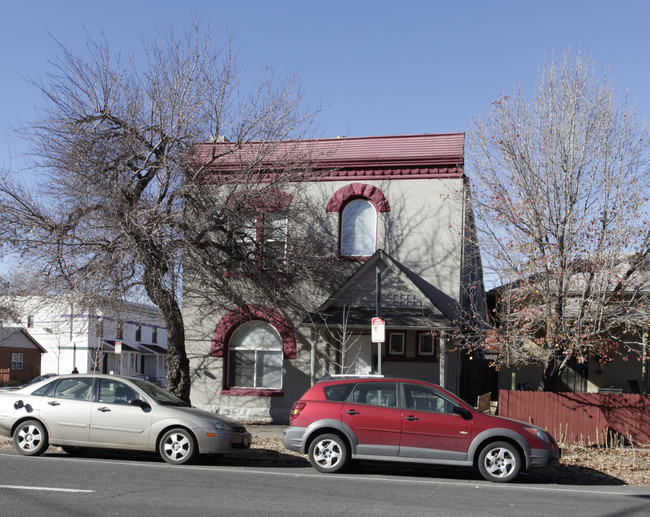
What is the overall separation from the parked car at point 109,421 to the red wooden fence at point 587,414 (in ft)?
22.4

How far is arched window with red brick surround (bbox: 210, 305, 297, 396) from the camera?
1902cm

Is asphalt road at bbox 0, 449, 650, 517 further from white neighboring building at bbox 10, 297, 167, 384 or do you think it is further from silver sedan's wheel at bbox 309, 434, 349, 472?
white neighboring building at bbox 10, 297, 167, 384

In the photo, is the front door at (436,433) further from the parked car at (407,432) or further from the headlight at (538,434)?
the headlight at (538,434)

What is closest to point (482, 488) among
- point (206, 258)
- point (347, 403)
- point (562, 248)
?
point (347, 403)

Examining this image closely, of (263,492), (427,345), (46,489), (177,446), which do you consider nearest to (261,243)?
(427,345)

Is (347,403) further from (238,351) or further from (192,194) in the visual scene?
(238,351)

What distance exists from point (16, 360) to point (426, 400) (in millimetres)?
46657

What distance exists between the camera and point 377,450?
35.6 feet

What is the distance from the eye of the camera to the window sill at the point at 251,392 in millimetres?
18812

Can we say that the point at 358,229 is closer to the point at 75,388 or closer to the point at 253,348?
the point at 253,348

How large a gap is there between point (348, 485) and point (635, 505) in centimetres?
373

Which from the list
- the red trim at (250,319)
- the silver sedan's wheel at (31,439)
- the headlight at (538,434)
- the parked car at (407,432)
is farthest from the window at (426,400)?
the red trim at (250,319)

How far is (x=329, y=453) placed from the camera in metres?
11.0

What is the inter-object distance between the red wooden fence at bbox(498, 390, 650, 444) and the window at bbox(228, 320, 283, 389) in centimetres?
663
